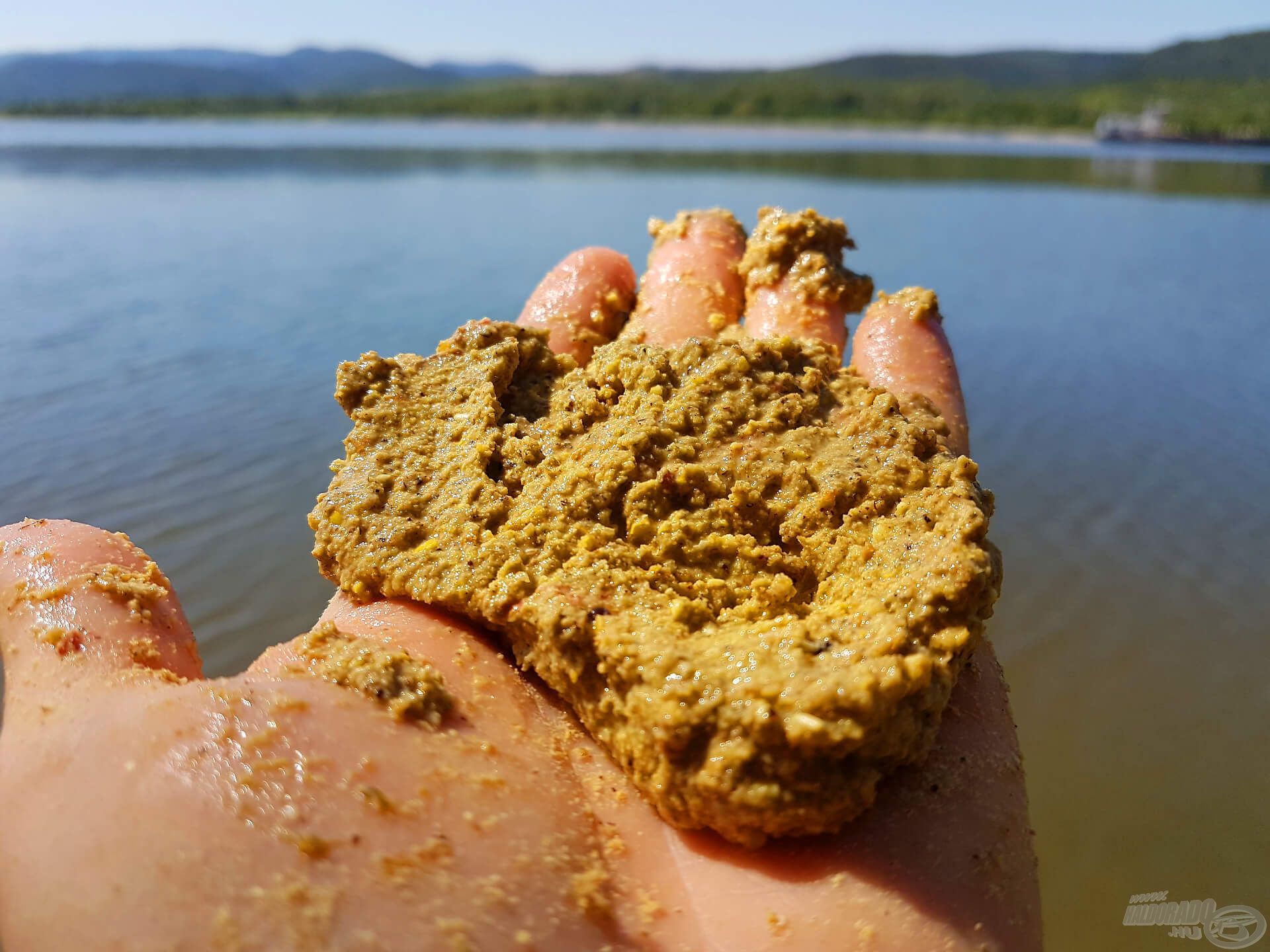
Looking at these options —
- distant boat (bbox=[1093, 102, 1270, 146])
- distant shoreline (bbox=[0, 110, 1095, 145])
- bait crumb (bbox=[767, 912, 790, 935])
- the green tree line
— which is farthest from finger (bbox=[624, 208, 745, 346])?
distant shoreline (bbox=[0, 110, 1095, 145])

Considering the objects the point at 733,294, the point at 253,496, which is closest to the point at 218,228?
the point at 253,496

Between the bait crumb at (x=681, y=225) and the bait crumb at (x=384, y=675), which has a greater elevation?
the bait crumb at (x=681, y=225)

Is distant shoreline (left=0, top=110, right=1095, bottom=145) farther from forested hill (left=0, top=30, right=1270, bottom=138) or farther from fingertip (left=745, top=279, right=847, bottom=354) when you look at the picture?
fingertip (left=745, top=279, right=847, bottom=354)

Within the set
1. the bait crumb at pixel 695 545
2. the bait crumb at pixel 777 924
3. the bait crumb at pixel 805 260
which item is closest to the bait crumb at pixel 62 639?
the bait crumb at pixel 695 545

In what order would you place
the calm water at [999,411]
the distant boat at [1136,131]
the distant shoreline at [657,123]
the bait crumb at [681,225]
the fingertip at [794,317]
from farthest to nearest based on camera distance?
the distant shoreline at [657,123], the distant boat at [1136,131], the bait crumb at [681,225], the calm water at [999,411], the fingertip at [794,317]

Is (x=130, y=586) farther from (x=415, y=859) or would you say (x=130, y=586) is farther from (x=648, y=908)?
(x=648, y=908)

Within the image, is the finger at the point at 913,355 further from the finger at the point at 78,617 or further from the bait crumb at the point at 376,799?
the finger at the point at 78,617

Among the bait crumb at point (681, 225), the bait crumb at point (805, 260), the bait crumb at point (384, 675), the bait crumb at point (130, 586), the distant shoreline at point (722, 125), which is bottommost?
the bait crumb at point (384, 675)

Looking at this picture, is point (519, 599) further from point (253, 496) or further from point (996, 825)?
point (253, 496)
